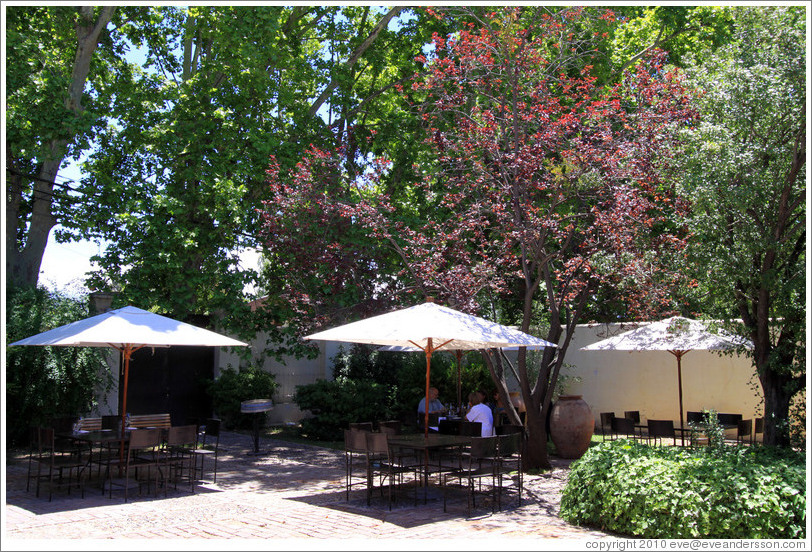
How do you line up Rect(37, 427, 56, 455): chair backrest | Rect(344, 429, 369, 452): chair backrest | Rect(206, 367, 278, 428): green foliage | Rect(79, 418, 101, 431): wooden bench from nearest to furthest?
Rect(344, 429, 369, 452): chair backrest < Rect(37, 427, 56, 455): chair backrest < Rect(79, 418, 101, 431): wooden bench < Rect(206, 367, 278, 428): green foliage

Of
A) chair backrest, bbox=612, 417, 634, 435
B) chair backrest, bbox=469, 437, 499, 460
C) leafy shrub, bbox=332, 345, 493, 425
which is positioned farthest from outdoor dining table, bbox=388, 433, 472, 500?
leafy shrub, bbox=332, 345, 493, 425

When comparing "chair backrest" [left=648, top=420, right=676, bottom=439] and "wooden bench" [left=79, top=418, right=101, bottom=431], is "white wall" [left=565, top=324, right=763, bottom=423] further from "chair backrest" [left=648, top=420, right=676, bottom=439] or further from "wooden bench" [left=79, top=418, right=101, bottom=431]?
"wooden bench" [left=79, top=418, right=101, bottom=431]

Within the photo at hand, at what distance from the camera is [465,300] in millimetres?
11117

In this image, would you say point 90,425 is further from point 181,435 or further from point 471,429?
point 471,429

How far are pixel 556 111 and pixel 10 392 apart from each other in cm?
1066

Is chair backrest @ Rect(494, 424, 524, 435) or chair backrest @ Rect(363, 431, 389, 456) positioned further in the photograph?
chair backrest @ Rect(494, 424, 524, 435)

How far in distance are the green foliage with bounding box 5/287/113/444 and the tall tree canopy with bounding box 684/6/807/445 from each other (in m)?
10.9

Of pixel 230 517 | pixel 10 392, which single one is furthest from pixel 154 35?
pixel 230 517

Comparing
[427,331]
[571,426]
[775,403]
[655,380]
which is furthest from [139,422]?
[655,380]

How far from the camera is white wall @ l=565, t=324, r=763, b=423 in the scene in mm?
16172

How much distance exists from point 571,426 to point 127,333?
7727 mm

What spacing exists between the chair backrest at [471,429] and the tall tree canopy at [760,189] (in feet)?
11.7

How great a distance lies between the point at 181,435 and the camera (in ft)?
31.2

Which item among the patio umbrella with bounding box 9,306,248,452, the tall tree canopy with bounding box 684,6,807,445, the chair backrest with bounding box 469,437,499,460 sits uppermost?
the tall tree canopy with bounding box 684,6,807,445
